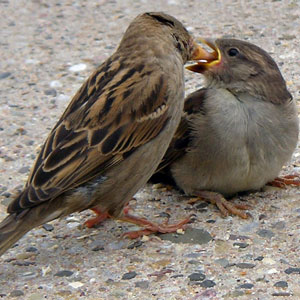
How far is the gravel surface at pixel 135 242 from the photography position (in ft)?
14.0

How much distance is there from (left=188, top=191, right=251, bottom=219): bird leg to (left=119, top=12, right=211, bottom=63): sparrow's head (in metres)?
0.83

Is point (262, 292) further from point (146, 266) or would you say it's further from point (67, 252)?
point (67, 252)

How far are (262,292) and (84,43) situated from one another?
4.17 metres

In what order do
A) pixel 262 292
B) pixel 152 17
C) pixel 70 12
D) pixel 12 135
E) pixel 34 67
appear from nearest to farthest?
pixel 262 292, pixel 152 17, pixel 12 135, pixel 34 67, pixel 70 12

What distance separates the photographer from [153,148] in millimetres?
4652

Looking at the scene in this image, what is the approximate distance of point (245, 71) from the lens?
5039mm

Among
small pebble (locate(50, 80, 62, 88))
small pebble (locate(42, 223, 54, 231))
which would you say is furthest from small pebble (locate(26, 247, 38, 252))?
small pebble (locate(50, 80, 62, 88))

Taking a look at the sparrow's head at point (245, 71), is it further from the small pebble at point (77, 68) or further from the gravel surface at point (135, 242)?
the small pebble at point (77, 68)

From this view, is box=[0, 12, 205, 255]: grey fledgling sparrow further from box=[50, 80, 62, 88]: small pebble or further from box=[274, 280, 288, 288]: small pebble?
box=[50, 80, 62, 88]: small pebble

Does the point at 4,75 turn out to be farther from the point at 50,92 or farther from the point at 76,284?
the point at 76,284

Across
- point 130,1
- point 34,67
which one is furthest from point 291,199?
point 130,1

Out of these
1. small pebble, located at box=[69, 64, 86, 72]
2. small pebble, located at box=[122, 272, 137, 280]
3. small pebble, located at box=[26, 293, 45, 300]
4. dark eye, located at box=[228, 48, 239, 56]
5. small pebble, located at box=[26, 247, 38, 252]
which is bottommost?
small pebble, located at box=[26, 247, 38, 252]

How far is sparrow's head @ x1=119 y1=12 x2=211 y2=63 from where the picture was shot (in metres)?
4.83

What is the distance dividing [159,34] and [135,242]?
121cm
